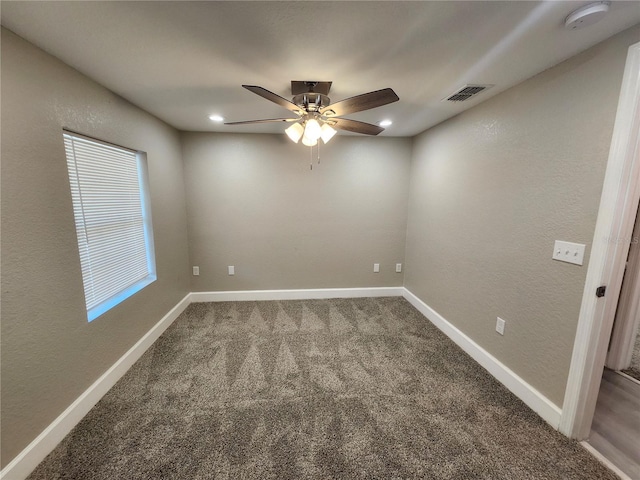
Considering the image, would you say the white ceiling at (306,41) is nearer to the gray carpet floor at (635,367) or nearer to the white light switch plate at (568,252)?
the white light switch plate at (568,252)

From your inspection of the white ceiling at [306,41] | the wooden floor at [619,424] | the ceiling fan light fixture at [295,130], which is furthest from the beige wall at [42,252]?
Answer: the wooden floor at [619,424]

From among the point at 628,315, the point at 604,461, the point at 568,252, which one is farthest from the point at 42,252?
the point at 628,315

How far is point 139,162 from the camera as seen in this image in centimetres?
242

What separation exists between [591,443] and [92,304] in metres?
3.48

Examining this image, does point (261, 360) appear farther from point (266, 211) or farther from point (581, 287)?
point (581, 287)

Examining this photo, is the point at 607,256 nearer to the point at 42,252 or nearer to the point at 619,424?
the point at 619,424

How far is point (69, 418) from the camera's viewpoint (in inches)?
60.6

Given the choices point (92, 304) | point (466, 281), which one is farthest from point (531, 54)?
point (92, 304)

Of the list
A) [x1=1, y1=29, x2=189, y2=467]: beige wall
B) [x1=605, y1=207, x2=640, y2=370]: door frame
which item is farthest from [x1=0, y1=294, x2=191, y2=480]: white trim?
[x1=605, y1=207, x2=640, y2=370]: door frame

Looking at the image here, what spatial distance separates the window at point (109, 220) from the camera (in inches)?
68.9

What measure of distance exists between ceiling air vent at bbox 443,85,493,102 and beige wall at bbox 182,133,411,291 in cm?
130

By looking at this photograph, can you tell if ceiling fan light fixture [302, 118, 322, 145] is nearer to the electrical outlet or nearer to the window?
the window

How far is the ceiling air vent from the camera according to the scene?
1837mm

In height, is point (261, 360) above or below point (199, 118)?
below
